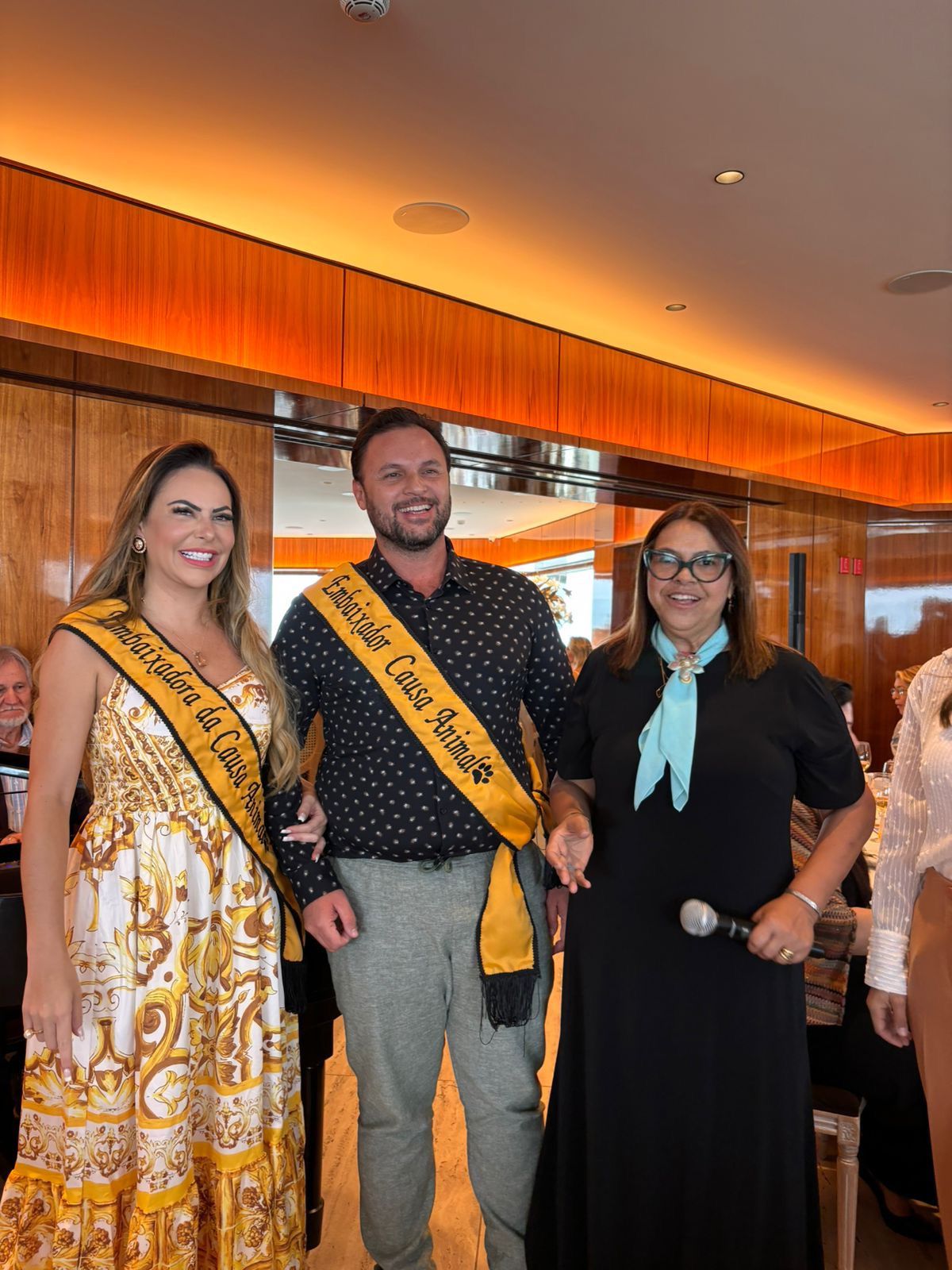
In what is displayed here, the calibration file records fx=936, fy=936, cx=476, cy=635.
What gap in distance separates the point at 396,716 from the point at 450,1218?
136cm

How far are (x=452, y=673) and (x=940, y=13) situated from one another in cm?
226

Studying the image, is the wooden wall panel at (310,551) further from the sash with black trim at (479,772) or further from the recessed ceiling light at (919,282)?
the recessed ceiling light at (919,282)

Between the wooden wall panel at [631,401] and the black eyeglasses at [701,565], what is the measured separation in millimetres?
3791

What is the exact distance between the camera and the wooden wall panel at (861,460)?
723 cm

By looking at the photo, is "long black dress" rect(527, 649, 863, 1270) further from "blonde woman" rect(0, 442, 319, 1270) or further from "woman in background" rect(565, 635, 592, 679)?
"woman in background" rect(565, 635, 592, 679)

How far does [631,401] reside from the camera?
5.66 meters

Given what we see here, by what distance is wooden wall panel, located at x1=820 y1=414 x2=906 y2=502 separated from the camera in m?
7.23

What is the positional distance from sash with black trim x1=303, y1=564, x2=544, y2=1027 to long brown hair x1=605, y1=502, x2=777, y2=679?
0.31 m

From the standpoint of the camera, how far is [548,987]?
1859 mm

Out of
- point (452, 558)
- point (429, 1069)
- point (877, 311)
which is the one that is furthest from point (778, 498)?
point (429, 1069)

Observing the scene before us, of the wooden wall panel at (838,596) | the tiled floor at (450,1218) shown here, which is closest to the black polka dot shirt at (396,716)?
the tiled floor at (450,1218)

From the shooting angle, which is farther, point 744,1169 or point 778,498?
point 778,498

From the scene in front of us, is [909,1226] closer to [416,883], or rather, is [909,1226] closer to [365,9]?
[416,883]

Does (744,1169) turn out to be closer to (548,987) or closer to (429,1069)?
(548,987)
